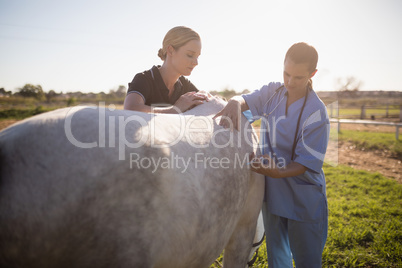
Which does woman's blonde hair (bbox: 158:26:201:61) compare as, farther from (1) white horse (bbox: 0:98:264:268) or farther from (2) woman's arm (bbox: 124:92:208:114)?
(1) white horse (bbox: 0:98:264:268)

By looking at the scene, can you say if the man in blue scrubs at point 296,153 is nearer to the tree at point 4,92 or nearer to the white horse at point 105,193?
the white horse at point 105,193

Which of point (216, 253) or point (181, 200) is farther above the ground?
point (181, 200)

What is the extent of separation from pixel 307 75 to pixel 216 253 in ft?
4.98

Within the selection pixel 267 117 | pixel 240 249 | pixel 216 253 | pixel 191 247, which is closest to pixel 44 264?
pixel 191 247

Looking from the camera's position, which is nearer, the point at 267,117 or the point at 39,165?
the point at 39,165

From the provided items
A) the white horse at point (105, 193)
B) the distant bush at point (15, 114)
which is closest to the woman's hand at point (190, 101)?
the white horse at point (105, 193)

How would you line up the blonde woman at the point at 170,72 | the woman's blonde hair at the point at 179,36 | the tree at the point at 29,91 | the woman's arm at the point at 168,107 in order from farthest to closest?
the tree at the point at 29,91 < the woman's blonde hair at the point at 179,36 < the blonde woman at the point at 170,72 < the woman's arm at the point at 168,107

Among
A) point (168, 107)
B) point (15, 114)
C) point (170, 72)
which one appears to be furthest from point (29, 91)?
point (168, 107)

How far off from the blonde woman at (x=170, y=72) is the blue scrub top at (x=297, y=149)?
0.68 meters

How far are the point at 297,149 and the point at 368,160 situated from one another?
30.2ft

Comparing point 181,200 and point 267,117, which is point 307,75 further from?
point 181,200

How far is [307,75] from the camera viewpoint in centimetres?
183

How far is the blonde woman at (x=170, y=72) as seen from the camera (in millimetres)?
2082

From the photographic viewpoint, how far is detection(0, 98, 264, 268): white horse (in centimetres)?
81
